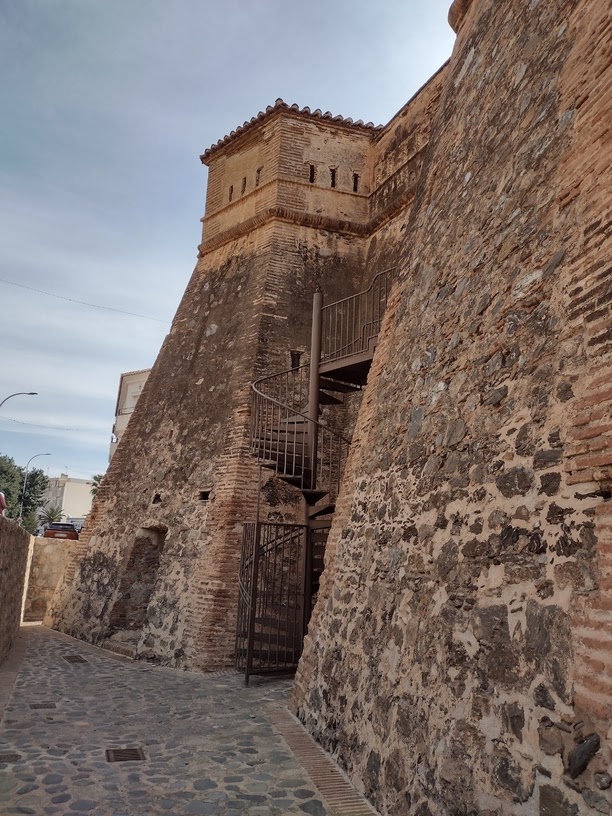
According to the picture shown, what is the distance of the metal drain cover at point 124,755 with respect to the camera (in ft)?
17.5

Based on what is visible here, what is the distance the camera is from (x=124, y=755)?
545 centimetres

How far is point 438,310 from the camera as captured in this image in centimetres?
538

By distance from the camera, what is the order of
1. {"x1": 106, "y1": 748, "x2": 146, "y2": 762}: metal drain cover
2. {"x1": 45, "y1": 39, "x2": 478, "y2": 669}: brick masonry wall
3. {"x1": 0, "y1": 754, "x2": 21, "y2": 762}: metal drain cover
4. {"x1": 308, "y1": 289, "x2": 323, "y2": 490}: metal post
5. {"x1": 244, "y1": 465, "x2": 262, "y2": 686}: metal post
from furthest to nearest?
{"x1": 45, "y1": 39, "x2": 478, "y2": 669}: brick masonry wall < {"x1": 308, "y1": 289, "x2": 323, "y2": 490}: metal post < {"x1": 244, "y1": 465, "x2": 262, "y2": 686}: metal post < {"x1": 106, "y1": 748, "x2": 146, "y2": 762}: metal drain cover < {"x1": 0, "y1": 754, "x2": 21, "y2": 762}: metal drain cover

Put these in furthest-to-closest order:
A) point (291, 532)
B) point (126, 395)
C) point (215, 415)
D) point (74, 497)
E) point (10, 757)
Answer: point (74, 497), point (126, 395), point (215, 415), point (291, 532), point (10, 757)

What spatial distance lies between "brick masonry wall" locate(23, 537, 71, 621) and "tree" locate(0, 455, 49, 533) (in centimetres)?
2129

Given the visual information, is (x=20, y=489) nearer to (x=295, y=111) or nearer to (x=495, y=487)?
(x=295, y=111)

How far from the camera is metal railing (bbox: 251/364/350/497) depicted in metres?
9.11

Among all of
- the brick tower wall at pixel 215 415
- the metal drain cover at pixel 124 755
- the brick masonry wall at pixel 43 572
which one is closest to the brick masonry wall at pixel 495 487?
the metal drain cover at pixel 124 755

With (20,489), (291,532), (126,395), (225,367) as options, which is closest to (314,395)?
(291,532)

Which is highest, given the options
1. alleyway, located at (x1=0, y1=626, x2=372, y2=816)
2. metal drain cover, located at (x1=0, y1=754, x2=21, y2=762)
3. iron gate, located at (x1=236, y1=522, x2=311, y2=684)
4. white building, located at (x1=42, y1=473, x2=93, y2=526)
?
white building, located at (x1=42, y1=473, x2=93, y2=526)

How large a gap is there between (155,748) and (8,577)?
5.08 meters

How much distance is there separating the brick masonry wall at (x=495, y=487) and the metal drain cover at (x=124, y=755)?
1.56 meters

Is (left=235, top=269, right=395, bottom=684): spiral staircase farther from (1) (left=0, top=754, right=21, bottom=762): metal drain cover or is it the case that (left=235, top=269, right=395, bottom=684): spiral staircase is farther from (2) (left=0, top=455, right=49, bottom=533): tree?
(2) (left=0, top=455, right=49, bottom=533): tree

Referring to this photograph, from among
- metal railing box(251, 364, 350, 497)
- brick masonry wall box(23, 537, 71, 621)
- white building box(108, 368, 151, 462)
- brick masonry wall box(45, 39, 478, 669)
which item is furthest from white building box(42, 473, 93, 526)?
metal railing box(251, 364, 350, 497)
